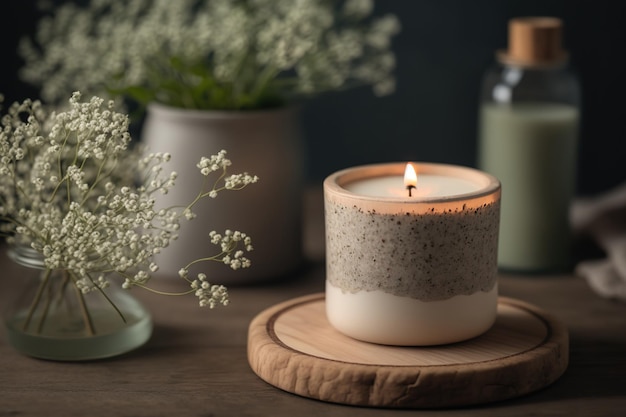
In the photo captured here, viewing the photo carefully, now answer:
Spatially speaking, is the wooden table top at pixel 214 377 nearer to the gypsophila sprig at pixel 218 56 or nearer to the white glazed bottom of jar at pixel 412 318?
the white glazed bottom of jar at pixel 412 318

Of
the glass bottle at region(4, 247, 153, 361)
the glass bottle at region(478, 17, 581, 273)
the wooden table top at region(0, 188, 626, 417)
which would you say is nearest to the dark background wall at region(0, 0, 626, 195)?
the glass bottle at region(478, 17, 581, 273)

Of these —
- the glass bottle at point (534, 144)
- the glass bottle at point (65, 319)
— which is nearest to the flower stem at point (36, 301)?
the glass bottle at point (65, 319)

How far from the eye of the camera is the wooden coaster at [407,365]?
71 centimetres

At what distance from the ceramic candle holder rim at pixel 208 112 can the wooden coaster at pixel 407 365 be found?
0.25 m

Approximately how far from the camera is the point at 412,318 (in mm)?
750

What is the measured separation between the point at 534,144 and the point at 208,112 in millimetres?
338

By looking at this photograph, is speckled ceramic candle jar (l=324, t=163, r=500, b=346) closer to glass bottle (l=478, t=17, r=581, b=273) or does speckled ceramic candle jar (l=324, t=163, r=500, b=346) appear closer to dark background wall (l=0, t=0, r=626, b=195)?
glass bottle (l=478, t=17, r=581, b=273)

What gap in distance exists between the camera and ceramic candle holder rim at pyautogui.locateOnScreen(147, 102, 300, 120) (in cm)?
98

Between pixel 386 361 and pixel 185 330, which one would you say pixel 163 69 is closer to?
pixel 185 330

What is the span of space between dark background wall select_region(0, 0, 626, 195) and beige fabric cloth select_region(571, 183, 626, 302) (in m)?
0.14

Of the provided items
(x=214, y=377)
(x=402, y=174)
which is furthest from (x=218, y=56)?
(x=214, y=377)

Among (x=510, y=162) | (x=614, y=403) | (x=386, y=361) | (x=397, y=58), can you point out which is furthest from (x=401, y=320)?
(x=397, y=58)

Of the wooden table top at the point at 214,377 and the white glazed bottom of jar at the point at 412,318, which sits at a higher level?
the white glazed bottom of jar at the point at 412,318

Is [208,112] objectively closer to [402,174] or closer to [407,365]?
[402,174]
